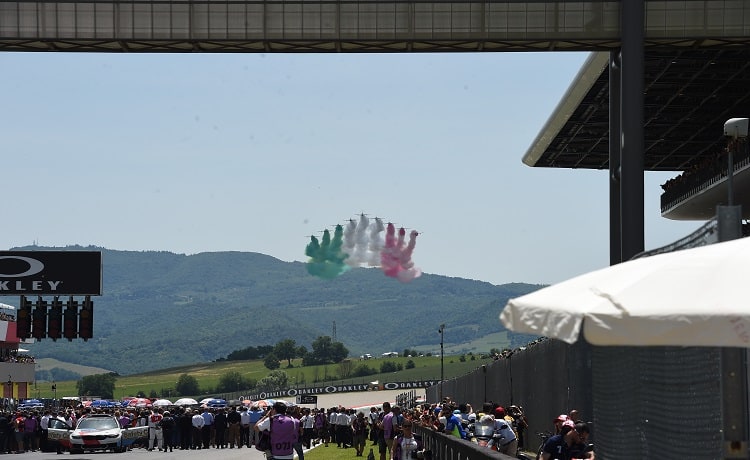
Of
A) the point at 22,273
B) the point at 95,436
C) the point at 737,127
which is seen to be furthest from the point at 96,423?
the point at 737,127

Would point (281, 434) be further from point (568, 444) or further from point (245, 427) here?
point (245, 427)

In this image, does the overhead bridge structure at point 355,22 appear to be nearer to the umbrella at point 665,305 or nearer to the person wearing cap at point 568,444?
the person wearing cap at point 568,444

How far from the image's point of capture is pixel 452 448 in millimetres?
18078

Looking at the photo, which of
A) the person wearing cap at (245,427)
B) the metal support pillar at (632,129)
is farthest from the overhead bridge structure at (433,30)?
the person wearing cap at (245,427)

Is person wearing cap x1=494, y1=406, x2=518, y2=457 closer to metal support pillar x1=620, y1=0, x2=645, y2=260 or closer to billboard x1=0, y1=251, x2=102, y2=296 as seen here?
metal support pillar x1=620, y1=0, x2=645, y2=260

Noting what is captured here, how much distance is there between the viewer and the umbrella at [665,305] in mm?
6492

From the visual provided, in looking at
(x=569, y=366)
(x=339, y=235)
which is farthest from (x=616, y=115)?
(x=339, y=235)

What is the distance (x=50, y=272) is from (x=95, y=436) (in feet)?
32.0

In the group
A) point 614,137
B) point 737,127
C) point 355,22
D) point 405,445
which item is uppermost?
point 355,22

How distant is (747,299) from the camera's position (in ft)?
21.5

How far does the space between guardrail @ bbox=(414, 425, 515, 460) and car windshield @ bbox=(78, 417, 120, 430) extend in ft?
48.9

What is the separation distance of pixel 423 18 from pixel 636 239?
5.81 m

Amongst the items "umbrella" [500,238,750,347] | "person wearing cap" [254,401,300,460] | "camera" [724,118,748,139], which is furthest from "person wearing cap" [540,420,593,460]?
"camera" [724,118,748,139]

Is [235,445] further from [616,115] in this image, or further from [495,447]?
[495,447]
